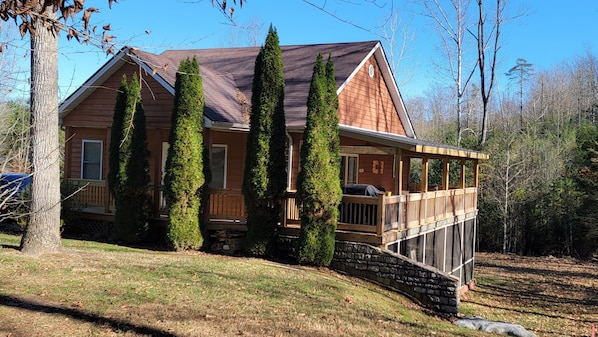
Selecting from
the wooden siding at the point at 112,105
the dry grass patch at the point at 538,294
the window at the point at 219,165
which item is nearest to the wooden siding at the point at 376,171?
the dry grass patch at the point at 538,294

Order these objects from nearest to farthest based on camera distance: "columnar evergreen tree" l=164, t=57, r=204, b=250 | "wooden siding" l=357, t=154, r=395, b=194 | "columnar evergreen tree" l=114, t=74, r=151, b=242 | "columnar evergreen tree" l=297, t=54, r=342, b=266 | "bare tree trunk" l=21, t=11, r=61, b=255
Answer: "bare tree trunk" l=21, t=11, r=61, b=255 < "columnar evergreen tree" l=297, t=54, r=342, b=266 < "columnar evergreen tree" l=164, t=57, r=204, b=250 < "columnar evergreen tree" l=114, t=74, r=151, b=242 < "wooden siding" l=357, t=154, r=395, b=194

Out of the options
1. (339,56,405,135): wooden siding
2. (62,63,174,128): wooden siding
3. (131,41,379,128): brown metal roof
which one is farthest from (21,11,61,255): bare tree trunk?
A: (339,56,405,135): wooden siding

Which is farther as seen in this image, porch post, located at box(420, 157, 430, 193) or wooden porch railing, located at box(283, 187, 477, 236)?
porch post, located at box(420, 157, 430, 193)

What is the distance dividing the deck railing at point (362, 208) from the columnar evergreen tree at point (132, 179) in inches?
28.9

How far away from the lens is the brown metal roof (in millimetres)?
15352

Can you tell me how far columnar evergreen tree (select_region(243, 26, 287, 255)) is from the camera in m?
12.6

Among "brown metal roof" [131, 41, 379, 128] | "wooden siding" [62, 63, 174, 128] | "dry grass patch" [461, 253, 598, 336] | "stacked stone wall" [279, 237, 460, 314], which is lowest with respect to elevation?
"dry grass patch" [461, 253, 598, 336]

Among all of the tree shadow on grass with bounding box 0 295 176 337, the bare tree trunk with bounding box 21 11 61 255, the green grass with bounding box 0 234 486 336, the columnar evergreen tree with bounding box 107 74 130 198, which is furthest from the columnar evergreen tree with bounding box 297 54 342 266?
the tree shadow on grass with bounding box 0 295 176 337

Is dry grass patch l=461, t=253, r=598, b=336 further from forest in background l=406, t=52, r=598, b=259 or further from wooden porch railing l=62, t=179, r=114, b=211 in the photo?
wooden porch railing l=62, t=179, r=114, b=211

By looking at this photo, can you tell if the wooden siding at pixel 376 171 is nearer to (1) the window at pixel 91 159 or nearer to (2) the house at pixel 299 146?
(2) the house at pixel 299 146

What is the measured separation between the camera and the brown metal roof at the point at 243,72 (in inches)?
604

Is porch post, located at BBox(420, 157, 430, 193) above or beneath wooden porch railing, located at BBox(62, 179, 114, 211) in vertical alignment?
above

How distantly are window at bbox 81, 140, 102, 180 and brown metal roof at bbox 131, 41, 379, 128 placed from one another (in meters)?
3.49

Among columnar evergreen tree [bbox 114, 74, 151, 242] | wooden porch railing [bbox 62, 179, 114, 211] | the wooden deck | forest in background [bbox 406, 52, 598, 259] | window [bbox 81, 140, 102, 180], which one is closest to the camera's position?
the wooden deck
